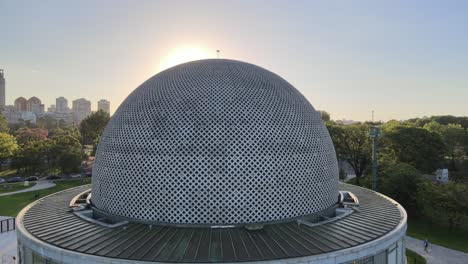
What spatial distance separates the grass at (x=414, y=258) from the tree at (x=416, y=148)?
905 inches

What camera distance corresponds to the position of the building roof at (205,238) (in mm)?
13016

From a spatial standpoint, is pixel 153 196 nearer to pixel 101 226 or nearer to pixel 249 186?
pixel 101 226

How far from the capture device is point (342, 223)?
54.7 feet

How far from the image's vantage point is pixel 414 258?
2519 centimetres

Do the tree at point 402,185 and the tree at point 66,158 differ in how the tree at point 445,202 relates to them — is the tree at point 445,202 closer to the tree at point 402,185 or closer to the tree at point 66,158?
the tree at point 402,185

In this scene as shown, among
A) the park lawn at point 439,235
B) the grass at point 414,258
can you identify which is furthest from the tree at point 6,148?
the grass at point 414,258

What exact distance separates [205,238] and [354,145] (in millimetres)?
45526

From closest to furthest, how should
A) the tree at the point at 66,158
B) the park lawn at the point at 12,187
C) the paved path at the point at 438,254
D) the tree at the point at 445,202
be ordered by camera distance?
1. the paved path at the point at 438,254
2. the tree at the point at 445,202
3. the park lawn at the point at 12,187
4. the tree at the point at 66,158

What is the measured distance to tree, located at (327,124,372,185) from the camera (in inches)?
2129

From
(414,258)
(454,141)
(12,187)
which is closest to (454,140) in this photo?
(454,141)

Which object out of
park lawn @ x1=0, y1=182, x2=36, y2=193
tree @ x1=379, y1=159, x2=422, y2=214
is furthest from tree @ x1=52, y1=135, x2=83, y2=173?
tree @ x1=379, y1=159, x2=422, y2=214

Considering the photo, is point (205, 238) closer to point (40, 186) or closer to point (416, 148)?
point (416, 148)

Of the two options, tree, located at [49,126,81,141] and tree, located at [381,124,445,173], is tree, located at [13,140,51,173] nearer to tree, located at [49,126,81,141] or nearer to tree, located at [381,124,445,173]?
tree, located at [49,126,81,141]

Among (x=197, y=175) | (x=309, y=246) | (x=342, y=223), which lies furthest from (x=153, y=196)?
(x=342, y=223)
